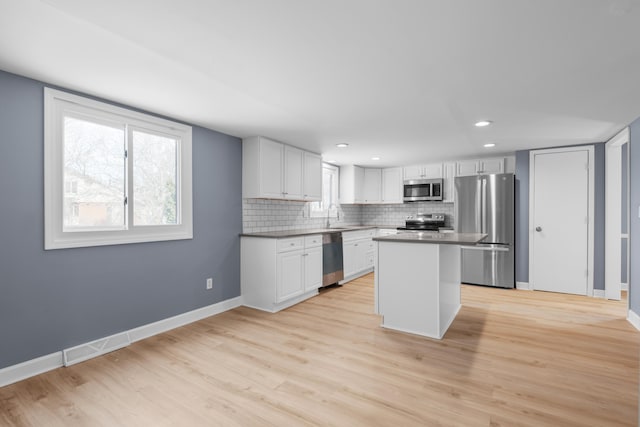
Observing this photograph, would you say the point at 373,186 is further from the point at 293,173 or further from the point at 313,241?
the point at 313,241

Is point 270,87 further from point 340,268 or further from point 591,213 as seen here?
point 591,213

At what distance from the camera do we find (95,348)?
8.57ft

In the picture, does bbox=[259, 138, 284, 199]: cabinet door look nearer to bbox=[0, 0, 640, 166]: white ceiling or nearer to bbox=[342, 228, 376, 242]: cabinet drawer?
bbox=[0, 0, 640, 166]: white ceiling

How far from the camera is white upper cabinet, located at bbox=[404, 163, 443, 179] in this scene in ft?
19.6

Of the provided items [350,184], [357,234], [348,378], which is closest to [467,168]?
[350,184]

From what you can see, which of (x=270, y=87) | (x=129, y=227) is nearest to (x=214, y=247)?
(x=129, y=227)

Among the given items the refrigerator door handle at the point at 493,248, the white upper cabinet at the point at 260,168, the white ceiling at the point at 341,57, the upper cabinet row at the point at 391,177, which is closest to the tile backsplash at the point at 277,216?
the white upper cabinet at the point at 260,168

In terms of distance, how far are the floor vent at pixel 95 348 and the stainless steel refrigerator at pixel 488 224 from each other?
189 inches

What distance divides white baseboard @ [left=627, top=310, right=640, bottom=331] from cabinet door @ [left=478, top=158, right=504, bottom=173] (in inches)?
104

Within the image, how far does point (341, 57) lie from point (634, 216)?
3661 mm

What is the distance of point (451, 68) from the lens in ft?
7.12

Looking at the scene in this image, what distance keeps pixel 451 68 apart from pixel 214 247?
3020 mm

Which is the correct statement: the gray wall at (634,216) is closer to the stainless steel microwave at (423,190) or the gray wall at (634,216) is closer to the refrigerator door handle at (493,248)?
the refrigerator door handle at (493,248)

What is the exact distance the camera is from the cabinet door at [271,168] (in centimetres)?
404
